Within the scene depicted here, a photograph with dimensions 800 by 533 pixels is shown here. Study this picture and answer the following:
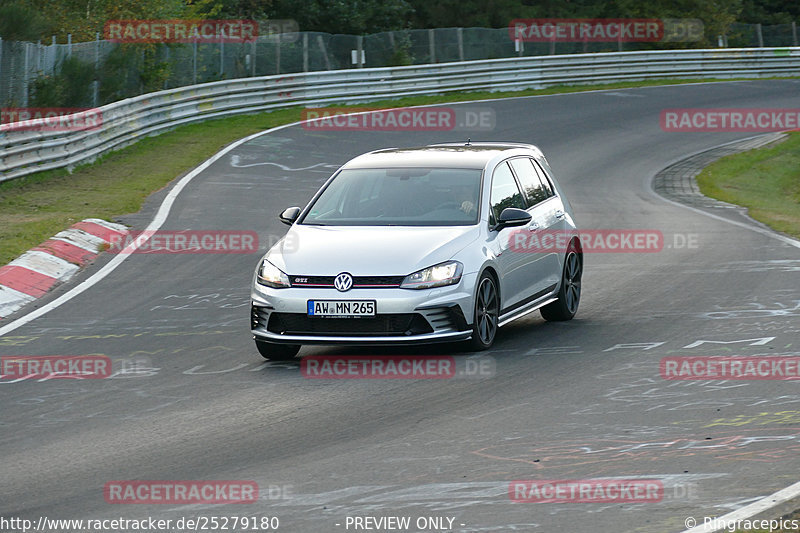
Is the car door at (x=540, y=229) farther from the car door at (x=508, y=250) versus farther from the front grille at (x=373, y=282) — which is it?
the front grille at (x=373, y=282)

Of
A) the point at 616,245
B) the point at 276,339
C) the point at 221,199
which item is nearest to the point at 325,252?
the point at 276,339

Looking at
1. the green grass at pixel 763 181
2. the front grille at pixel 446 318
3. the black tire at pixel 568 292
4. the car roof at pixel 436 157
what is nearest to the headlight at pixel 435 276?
the front grille at pixel 446 318

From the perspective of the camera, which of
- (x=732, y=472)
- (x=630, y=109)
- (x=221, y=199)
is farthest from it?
(x=630, y=109)

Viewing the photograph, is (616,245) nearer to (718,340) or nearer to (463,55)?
(718,340)

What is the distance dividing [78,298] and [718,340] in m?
6.72

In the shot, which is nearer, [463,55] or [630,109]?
[630,109]

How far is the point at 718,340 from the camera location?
1075 centimetres

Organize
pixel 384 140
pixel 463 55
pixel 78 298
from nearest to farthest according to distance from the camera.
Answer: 1. pixel 78 298
2. pixel 384 140
3. pixel 463 55

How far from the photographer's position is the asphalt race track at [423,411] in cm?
643

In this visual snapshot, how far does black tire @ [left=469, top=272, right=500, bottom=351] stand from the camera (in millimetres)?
10211

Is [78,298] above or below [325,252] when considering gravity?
below

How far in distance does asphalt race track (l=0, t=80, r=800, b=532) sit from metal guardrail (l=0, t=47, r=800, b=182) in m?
8.23

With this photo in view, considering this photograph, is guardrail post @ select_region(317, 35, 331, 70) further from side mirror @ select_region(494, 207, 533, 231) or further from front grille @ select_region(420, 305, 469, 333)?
front grille @ select_region(420, 305, 469, 333)

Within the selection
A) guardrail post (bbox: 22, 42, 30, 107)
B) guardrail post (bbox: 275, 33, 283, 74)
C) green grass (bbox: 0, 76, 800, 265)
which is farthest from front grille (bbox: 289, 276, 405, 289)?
guardrail post (bbox: 275, 33, 283, 74)
